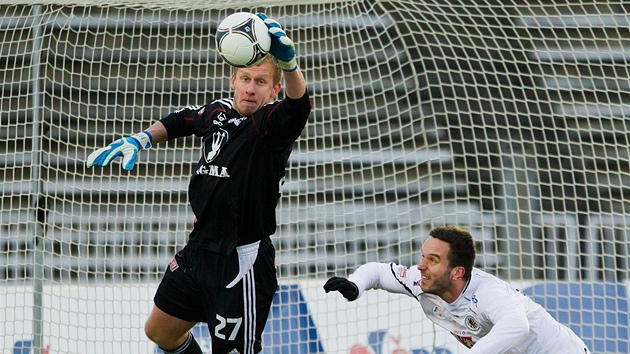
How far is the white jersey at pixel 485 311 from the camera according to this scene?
3.68 m

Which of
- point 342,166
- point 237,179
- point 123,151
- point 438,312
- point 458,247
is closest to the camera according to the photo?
point 237,179

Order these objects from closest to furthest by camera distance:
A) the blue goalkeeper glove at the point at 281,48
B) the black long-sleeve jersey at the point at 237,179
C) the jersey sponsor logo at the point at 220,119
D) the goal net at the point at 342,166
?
the blue goalkeeper glove at the point at 281,48 < the black long-sleeve jersey at the point at 237,179 < the jersey sponsor logo at the point at 220,119 < the goal net at the point at 342,166

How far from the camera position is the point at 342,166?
266 inches

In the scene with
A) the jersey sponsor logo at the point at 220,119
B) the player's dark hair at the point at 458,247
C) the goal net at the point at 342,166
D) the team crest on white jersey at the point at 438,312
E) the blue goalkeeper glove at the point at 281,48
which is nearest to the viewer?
the blue goalkeeper glove at the point at 281,48

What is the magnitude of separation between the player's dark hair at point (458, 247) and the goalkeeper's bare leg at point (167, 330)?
1.16 metres

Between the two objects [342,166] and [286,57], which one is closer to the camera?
[286,57]

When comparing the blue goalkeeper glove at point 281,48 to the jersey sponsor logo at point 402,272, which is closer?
the blue goalkeeper glove at point 281,48

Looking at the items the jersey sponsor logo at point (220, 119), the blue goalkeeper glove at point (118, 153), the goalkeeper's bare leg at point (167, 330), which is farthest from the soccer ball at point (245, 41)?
the goalkeeper's bare leg at point (167, 330)

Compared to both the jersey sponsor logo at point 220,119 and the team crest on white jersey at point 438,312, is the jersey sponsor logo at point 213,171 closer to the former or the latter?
the jersey sponsor logo at point 220,119

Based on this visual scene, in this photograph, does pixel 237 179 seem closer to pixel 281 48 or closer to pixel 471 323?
pixel 281 48

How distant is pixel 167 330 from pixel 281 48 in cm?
148

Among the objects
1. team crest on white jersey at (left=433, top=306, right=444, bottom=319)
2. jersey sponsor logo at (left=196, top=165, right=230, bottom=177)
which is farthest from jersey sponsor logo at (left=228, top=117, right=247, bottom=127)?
team crest on white jersey at (left=433, top=306, right=444, bottom=319)

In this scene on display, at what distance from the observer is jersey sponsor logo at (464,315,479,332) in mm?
3990

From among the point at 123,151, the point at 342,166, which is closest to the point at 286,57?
the point at 123,151
